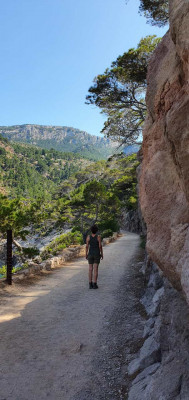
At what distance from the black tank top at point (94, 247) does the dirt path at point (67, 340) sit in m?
1.04

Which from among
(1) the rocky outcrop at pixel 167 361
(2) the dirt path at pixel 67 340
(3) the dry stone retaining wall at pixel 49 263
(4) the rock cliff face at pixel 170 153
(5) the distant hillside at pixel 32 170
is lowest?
(3) the dry stone retaining wall at pixel 49 263

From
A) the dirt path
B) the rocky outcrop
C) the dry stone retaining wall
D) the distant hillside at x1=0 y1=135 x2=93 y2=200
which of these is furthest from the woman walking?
the distant hillside at x1=0 y1=135 x2=93 y2=200

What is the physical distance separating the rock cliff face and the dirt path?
1.74m

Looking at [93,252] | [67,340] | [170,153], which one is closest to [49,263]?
[93,252]

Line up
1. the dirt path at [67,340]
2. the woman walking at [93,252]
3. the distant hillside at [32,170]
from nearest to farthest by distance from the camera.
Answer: the dirt path at [67,340] → the woman walking at [93,252] → the distant hillside at [32,170]

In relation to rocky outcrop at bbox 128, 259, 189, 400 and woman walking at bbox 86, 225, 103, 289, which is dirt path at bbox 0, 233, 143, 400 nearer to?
rocky outcrop at bbox 128, 259, 189, 400

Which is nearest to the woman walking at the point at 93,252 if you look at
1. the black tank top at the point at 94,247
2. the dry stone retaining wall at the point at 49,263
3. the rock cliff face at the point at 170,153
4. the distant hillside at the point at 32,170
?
the black tank top at the point at 94,247

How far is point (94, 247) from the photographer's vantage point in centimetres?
741

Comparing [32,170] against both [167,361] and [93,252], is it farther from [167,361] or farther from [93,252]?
[167,361]

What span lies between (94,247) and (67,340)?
322 centimetres

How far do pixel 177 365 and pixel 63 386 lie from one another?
1468mm

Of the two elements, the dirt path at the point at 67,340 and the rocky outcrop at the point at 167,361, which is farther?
the dirt path at the point at 67,340

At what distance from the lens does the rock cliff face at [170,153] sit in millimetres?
2367

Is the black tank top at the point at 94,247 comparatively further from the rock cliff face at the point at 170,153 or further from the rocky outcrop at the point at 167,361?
the rock cliff face at the point at 170,153
